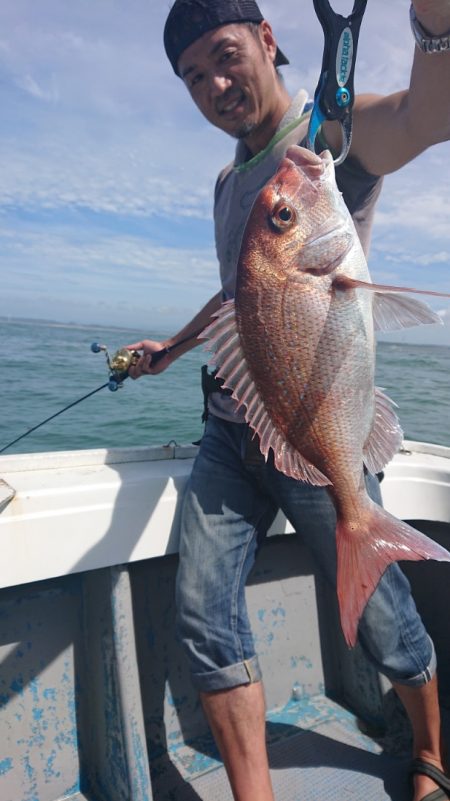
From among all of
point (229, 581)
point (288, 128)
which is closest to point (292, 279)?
point (288, 128)

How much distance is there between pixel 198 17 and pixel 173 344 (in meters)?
1.21

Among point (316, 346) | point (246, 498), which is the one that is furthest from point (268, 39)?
point (246, 498)

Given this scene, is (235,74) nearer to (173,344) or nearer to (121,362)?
(173,344)

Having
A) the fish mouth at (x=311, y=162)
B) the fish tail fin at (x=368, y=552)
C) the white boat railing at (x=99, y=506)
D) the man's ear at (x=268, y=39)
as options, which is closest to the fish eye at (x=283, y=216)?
the fish mouth at (x=311, y=162)

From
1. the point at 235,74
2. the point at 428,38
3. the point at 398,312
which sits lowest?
the point at 398,312

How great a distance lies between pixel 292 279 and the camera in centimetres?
154

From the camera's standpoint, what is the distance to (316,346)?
1.53 meters

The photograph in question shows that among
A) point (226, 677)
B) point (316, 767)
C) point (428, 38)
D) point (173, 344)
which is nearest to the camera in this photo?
point (428, 38)

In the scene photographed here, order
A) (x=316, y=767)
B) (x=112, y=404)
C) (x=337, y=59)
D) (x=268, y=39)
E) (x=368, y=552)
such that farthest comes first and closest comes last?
(x=112, y=404) → (x=316, y=767) → (x=268, y=39) → (x=368, y=552) → (x=337, y=59)

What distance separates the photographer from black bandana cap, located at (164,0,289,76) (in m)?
2.00

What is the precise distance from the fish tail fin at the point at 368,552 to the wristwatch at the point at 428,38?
3.75 ft

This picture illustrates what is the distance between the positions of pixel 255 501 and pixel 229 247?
38.0 inches

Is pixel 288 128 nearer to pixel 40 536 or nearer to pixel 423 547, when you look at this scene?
pixel 423 547

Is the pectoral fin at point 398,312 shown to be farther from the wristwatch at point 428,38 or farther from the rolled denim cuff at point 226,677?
the rolled denim cuff at point 226,677
